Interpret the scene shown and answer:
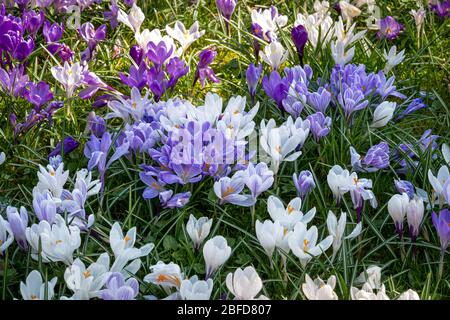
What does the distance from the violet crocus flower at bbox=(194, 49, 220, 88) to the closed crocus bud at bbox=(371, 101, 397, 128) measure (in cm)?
68

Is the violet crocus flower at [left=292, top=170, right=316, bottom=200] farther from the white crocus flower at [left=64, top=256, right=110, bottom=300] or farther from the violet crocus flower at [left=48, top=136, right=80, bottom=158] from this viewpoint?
the violet crocus flower at [left=48, top=136, right=80, bottom=158]

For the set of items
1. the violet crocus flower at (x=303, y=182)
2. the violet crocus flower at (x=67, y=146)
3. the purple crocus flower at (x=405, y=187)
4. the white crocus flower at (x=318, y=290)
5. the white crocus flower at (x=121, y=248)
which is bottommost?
the violet crocus flower at (x=67, y=146)

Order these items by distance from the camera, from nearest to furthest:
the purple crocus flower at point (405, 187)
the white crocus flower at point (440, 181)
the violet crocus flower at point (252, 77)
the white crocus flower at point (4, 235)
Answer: the white crocus flower at point (4, 235) → the white crocus flower at point (440, 181) → the purple crocus flower at point (405, 187) → the violet crocus flower at point (252, 77)

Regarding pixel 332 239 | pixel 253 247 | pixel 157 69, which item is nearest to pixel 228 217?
pixel 253 247

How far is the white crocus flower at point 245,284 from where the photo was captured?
1.79 m

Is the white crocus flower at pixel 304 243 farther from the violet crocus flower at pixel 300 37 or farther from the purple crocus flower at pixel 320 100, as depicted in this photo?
the violet crocus flower at pixel 300 37

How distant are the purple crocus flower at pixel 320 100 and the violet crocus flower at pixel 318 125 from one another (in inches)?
3.7

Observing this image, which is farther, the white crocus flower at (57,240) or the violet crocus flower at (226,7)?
the violet crocus flower at (226,7)

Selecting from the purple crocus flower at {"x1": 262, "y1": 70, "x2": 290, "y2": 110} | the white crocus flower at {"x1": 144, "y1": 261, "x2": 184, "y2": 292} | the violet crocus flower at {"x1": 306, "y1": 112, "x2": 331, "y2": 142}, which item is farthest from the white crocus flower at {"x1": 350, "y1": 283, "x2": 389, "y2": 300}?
the purple crocus flower at {"x1": 262, "y1": 70, "x2": 290, "y2": 110}

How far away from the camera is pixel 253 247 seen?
7.39ft

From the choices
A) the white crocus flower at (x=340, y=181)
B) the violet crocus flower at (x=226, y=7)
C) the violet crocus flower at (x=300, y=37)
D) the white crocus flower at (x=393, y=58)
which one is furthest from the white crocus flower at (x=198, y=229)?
the violet crocus flower at (x=226, y=7)

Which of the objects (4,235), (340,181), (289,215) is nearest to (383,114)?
(340,181)

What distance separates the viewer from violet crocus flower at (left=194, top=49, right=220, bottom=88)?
2.90 meters

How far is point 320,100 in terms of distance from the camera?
8.55 ft
